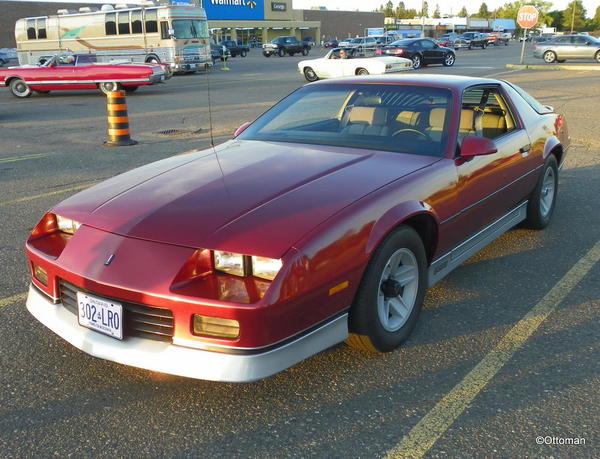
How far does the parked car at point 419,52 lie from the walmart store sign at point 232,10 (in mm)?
38228

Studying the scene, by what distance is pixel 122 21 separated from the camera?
27.1 m

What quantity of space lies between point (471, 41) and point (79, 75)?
4834cm

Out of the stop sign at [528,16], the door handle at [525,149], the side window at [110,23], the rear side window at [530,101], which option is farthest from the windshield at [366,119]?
the stop sign at [528,16]

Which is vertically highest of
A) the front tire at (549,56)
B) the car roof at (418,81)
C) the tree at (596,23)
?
the tree at (596,23)

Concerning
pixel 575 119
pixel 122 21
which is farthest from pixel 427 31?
pixel 575 119

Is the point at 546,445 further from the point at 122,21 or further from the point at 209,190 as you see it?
the point at 122,21

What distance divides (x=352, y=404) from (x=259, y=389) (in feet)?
1.51

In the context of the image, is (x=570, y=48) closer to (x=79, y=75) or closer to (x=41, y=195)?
(x=79, y=75)

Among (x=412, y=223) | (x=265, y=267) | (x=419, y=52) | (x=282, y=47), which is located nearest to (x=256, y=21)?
(x=282, y=47)

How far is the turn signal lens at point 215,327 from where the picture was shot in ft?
8.03

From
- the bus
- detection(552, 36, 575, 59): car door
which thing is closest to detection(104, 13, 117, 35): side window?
the bus

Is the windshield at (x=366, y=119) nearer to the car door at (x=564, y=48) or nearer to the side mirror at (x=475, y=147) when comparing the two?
the side mirror at (x=475, y=147)

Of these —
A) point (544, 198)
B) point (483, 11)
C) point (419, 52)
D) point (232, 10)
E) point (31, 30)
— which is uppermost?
point (483, 11)

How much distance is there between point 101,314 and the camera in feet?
8.70
